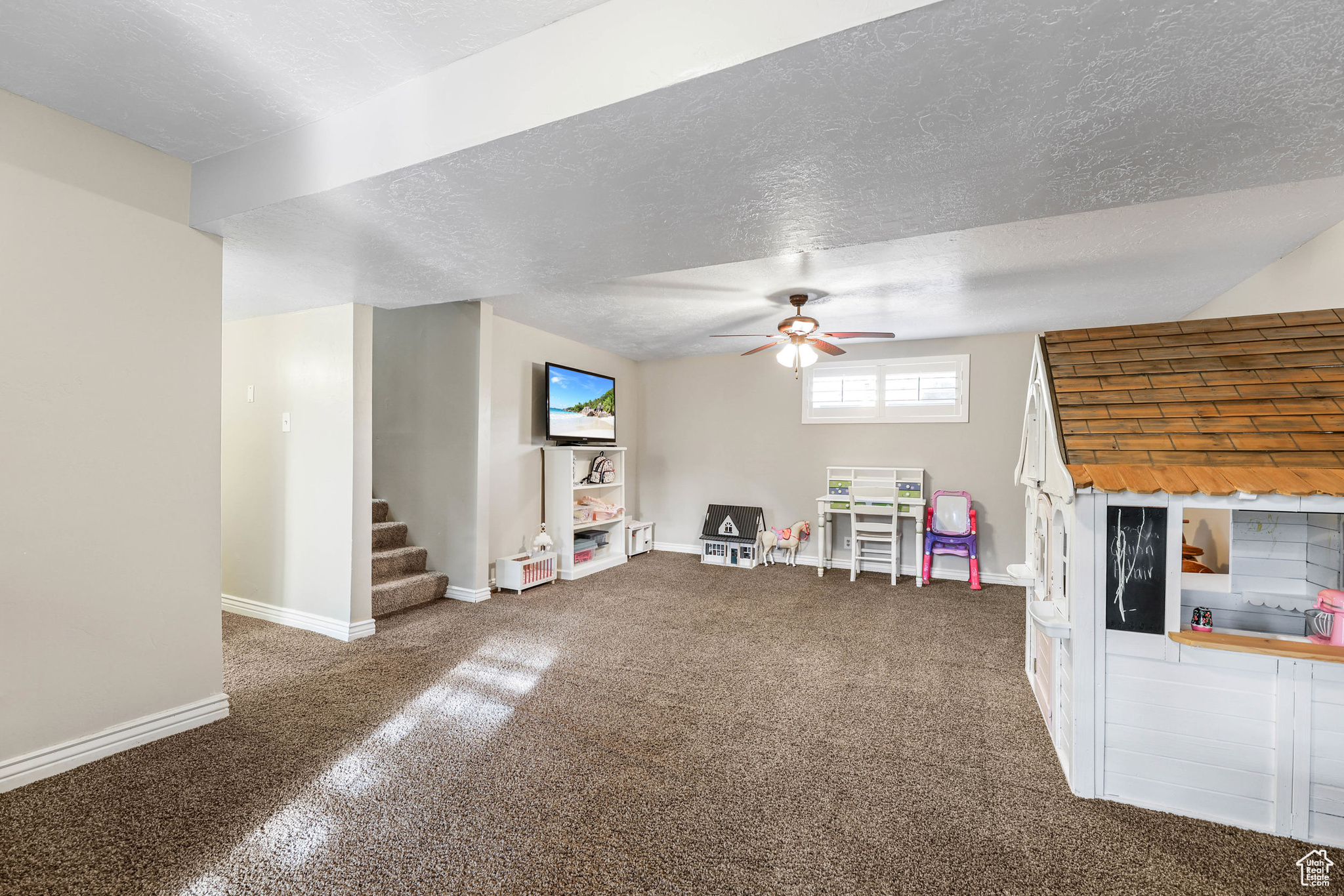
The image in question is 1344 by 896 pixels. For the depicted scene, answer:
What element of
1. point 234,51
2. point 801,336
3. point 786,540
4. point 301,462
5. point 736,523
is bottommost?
point 786,540

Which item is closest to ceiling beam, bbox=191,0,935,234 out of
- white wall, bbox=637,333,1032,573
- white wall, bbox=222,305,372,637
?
white wall, bbox=222,305,372,637

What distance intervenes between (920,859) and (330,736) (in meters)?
2.13

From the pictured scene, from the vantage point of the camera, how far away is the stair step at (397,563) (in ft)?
12.7

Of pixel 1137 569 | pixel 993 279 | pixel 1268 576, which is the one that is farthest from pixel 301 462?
pixel 1268 576

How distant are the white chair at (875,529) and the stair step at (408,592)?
3442 millimetres

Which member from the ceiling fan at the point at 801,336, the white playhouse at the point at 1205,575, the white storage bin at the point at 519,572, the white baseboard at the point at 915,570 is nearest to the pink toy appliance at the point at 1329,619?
the white playhouse at the point at 1205,575

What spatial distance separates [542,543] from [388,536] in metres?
1.16

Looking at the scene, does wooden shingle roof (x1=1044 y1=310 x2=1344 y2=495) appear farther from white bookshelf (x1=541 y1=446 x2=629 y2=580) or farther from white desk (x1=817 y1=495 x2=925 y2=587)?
white bookshelf (x1=541 y1=446 x2=629 y2=580)

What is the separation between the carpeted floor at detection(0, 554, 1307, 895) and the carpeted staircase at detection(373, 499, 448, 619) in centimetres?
58

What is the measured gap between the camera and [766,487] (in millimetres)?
5742

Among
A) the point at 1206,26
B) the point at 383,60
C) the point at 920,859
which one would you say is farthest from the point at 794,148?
the point at 920,859

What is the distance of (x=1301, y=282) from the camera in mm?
2555

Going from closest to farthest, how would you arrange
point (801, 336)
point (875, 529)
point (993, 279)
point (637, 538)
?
point (993, 279)
point (801, 336)
point (875, 529)
point (637, 538)

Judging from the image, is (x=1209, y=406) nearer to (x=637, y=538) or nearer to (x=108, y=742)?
(x=108, y=742)
